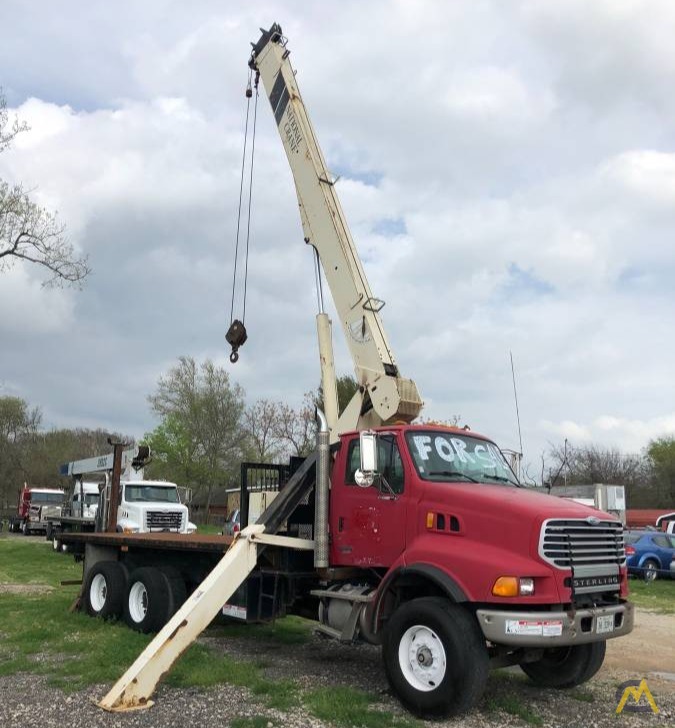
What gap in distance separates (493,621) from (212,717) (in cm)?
246

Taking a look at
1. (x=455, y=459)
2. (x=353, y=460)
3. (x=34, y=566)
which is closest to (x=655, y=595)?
(x=455, y=459)

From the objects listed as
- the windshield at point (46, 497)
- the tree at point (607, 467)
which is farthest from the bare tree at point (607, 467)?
the windshield at point (46, 497)

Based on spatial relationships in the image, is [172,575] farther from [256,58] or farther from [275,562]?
[256,58]

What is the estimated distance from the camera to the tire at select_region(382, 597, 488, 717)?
5867 mm

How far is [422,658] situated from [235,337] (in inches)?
274

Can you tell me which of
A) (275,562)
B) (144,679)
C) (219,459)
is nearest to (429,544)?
(275,562)

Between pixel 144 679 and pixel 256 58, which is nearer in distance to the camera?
pixel 144 679

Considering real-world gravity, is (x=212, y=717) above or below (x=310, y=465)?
below

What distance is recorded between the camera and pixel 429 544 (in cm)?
657

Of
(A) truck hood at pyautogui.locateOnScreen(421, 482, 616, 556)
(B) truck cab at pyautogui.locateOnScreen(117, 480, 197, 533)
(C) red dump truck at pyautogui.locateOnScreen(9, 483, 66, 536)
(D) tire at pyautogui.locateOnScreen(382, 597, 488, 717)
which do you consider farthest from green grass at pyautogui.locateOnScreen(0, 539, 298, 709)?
(C) red dump truck at pyautogui.locateOnScreen(9, 483, 66, 536)

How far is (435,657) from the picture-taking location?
6113mm

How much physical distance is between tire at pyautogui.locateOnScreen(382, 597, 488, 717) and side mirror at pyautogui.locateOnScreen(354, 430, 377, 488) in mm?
1226

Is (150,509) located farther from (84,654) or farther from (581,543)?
(581,543)

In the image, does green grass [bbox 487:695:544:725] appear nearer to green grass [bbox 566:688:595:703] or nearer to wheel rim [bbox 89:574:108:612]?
green grass [bbox 566:688:595:703]
